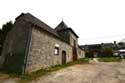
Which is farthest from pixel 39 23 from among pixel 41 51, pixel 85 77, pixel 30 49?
pixel 85 77

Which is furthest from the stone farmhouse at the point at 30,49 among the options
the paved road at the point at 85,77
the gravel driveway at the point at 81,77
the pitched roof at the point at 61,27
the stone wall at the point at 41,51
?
the pitched roof at the point at 61,27

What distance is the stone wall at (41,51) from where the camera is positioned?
429 inches

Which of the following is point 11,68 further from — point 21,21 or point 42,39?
point 21,21

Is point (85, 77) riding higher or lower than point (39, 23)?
lower

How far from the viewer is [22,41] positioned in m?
11.6

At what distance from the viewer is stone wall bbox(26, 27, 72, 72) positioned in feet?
35.8

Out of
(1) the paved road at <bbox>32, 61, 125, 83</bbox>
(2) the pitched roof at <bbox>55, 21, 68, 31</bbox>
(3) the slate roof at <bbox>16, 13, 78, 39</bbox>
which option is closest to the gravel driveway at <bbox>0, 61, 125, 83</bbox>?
(1) the paved road at <bbox>32, 61, 125, 83</bbox>

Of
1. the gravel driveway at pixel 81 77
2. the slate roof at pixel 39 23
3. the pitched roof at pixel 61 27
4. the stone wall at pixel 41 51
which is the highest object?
the pitched roof at pixel 61 27

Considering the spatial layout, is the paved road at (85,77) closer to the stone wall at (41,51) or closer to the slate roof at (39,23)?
the stone wall at (41,51)

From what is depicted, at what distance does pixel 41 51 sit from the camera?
1226 cm

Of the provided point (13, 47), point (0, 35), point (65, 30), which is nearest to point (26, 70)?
point (13, 47)

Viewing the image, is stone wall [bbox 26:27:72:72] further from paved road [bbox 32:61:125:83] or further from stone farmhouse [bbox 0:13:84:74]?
paved road [bbox 32:61:125:83]

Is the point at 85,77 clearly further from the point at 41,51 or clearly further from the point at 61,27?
the point at 61,27

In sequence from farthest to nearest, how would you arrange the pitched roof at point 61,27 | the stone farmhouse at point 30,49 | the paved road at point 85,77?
the pitched roof at point 61,27 < the stone farmhouse at point 30,49 < the paved road at point 85,77
